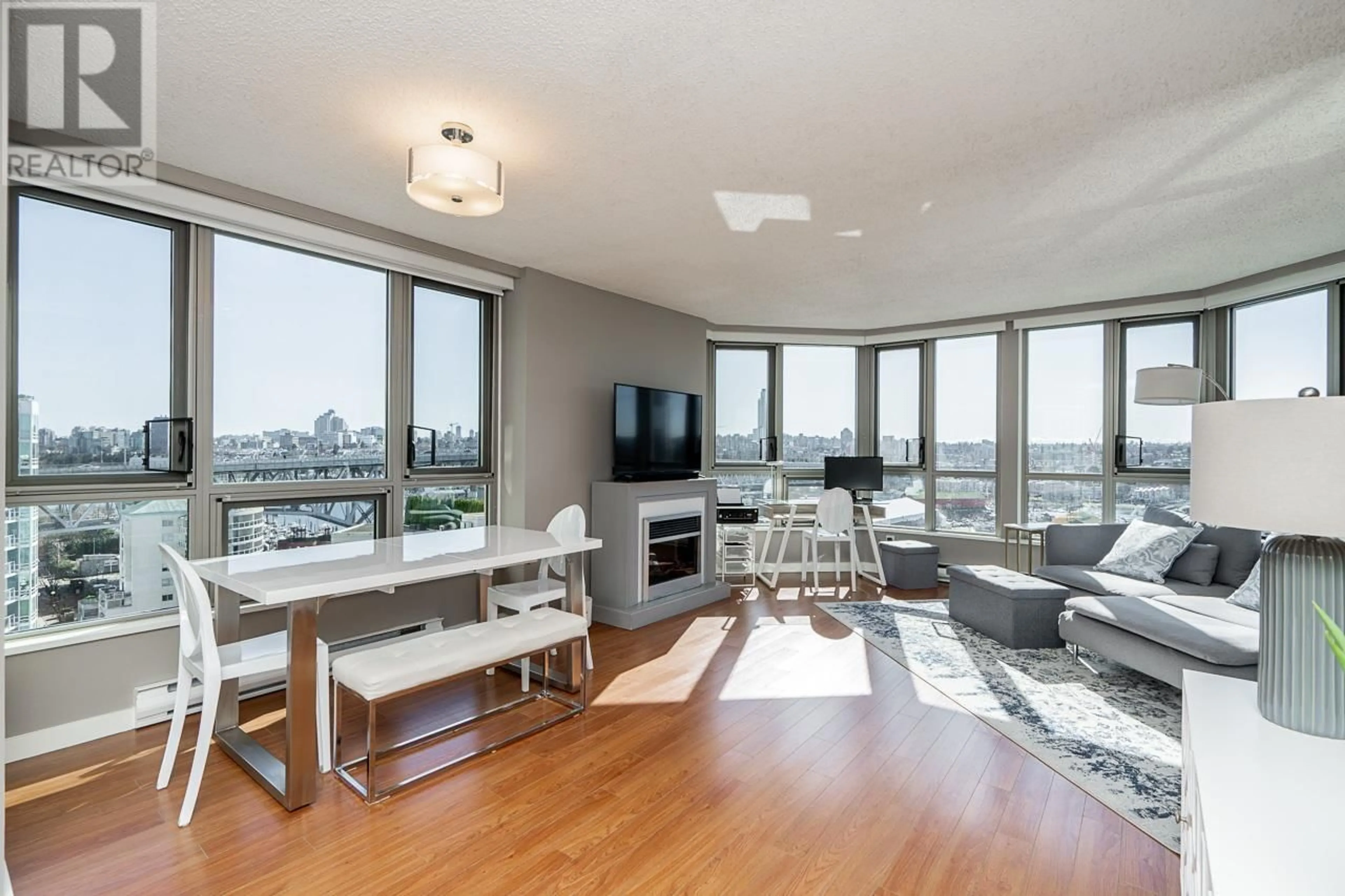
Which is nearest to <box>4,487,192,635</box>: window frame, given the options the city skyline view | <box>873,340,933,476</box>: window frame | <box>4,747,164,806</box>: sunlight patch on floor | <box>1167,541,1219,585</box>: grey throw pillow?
the city skyline view

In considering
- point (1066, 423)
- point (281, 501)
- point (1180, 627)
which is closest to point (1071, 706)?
point (1180, 627)

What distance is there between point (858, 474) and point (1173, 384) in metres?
2.62

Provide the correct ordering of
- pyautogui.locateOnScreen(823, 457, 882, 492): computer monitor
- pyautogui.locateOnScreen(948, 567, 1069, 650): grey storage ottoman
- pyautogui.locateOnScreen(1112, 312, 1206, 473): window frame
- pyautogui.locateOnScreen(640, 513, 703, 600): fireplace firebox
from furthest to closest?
pyautogui.locateOnScreen(823, 457, 882, 492): computer monitor → pyautogui.locateOnScreen(1112, 312, 1206, 473): window frame → pyautogui.locateOnScreen(640, 513, 703, 600): fireplace firebox → pyautogui.locateOnScreen(948, 567, 1069, 650): grey storage ottoman

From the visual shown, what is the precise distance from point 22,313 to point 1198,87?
15.0 ft

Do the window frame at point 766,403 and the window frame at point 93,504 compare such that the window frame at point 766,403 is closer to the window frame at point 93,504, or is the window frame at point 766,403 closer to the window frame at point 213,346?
the window frame at point 213,346

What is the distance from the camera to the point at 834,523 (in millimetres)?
5633

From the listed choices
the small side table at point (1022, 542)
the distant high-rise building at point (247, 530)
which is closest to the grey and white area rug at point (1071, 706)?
the small side table at point (1022, 542)

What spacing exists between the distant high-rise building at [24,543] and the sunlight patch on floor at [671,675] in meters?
2.43

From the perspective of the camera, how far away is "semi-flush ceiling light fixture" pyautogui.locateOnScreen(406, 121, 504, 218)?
90.3 inches

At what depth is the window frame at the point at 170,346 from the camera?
255 cm

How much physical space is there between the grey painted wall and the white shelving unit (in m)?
1.56

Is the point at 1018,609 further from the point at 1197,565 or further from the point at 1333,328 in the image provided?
the point at 1333,328

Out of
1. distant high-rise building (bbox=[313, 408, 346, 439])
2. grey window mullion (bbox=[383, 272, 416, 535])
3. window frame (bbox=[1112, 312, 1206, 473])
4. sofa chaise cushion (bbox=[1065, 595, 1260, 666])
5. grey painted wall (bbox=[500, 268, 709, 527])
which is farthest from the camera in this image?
window frame (bbox=[1112, 312, 1206, 473])

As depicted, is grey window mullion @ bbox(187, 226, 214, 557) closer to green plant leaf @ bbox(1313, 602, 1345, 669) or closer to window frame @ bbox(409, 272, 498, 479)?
window frame @ bbox(409, 272, 498, 479)
